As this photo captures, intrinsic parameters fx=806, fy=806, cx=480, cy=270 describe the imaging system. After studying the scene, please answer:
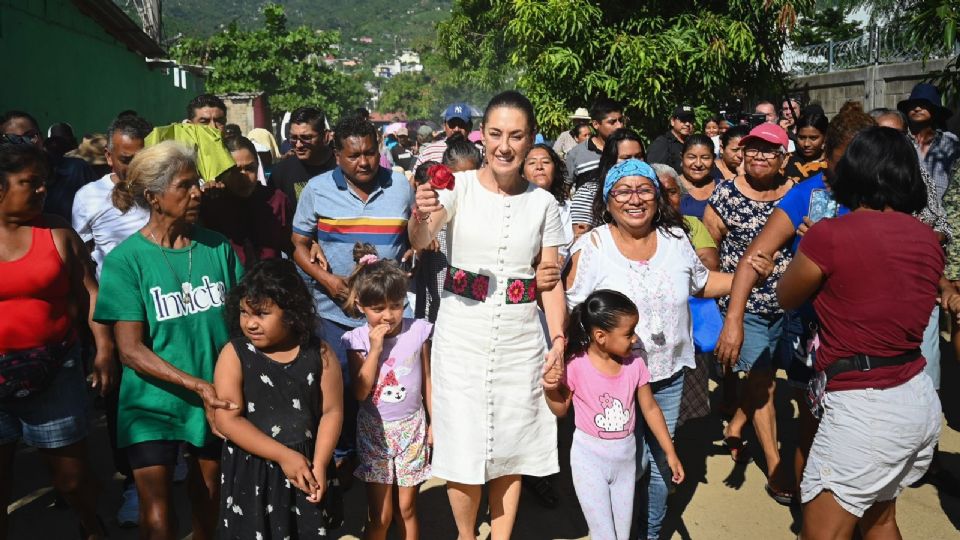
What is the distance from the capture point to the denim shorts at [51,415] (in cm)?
353

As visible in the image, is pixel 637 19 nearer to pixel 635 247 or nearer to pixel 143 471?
pixel 635 247

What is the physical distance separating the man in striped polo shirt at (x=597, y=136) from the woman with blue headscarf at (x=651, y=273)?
2215mm

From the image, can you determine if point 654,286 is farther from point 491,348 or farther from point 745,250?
point 745,250

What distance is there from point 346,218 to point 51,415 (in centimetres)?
175

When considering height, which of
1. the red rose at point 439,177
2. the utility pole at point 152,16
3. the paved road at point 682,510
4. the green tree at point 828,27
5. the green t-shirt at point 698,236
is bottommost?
the paved road at point 682,510

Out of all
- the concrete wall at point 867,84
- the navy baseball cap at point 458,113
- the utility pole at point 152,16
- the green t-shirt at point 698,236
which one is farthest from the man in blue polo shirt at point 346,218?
the utility pole at point 152,16

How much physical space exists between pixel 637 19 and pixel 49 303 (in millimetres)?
9160

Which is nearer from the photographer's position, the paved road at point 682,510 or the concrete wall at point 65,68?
the paved road at point 682,510

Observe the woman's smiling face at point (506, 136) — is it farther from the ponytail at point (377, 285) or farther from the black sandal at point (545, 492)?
the black sandal at point (545, 492)

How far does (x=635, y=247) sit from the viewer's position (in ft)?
12.4

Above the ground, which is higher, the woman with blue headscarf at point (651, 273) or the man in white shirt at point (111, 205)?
the man in white shirt at point (111, 205)

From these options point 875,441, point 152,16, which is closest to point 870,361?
point 875,441

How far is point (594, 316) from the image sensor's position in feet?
11.6

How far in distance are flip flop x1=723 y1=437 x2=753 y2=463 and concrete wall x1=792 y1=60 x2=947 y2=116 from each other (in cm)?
819
